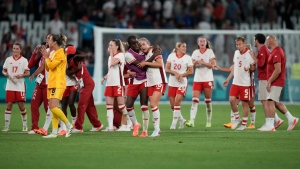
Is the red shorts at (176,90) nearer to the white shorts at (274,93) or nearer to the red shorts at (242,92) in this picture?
the red shorts at (242,92)

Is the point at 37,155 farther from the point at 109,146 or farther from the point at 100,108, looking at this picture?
the point at 100,108

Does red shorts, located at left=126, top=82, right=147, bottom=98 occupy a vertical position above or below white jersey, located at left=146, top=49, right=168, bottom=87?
below

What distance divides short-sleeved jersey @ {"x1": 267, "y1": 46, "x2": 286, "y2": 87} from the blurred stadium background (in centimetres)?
1049

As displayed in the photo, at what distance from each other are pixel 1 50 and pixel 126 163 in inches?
734

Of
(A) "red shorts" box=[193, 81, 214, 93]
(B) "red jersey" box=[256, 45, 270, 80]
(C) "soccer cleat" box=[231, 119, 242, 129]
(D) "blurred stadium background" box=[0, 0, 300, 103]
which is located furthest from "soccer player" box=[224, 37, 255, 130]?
(D) "blurred stadium background" box=[0, 0, 300, 103]

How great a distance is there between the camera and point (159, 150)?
13.9 m

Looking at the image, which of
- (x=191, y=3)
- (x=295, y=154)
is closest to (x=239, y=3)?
(x=191, y=3)

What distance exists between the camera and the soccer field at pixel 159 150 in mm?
12031

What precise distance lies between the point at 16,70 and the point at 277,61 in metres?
6.32

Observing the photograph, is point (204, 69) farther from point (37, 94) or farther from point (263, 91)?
point (37, 94)

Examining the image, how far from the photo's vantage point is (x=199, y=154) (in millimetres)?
13312

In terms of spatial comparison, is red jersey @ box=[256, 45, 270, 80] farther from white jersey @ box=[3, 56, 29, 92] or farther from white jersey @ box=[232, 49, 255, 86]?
white jersey @ box=[3, 56, 29, 92]

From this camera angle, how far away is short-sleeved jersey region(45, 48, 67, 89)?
15977mm

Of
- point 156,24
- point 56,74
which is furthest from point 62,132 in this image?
point 156,24
